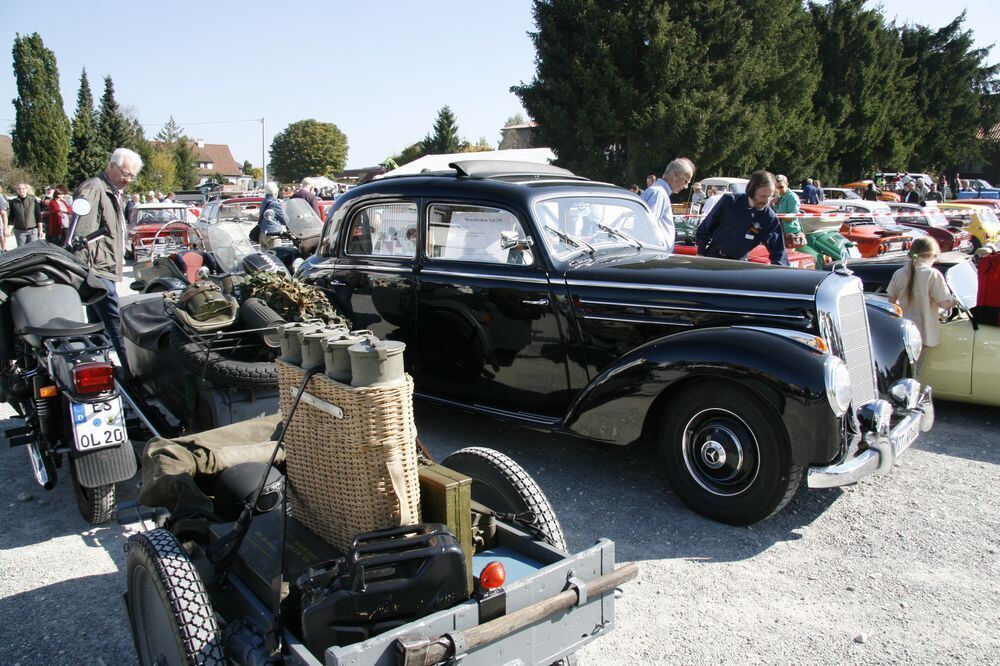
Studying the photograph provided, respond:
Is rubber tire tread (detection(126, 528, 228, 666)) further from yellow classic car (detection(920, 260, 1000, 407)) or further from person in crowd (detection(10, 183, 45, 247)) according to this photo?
person in crowd (detection(10, 183, 45, 247))

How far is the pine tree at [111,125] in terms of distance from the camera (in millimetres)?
45700

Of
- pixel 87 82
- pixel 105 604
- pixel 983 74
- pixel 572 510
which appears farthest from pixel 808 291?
pixel 87 82

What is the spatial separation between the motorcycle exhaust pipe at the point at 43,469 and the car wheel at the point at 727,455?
3466mm

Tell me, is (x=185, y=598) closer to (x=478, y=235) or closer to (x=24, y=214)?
(x=478, y=235)

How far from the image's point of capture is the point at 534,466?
4762 millimetres

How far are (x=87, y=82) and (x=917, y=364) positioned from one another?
191ft

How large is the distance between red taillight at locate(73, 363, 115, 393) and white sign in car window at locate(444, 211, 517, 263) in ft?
7.34

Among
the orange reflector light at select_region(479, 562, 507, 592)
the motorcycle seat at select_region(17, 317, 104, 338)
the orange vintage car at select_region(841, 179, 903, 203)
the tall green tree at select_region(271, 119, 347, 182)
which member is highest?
the tall green tree at select_region(271, 119, 347, 182)

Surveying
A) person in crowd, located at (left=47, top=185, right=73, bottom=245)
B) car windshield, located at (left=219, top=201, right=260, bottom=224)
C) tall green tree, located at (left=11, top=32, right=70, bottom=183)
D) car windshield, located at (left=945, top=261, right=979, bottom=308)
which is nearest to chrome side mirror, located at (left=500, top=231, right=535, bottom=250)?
car windshield, located at (left=945, top=261, right=979, bottom=308)

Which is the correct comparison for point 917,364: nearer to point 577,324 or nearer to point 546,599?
point 577,324

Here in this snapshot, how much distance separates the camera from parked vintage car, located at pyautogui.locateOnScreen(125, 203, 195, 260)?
44.9 feet

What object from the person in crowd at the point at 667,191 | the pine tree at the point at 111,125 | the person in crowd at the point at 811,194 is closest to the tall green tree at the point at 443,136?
the pine tree at the point at 111,125

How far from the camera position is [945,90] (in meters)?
43.1

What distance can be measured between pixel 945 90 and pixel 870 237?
37435 mm
